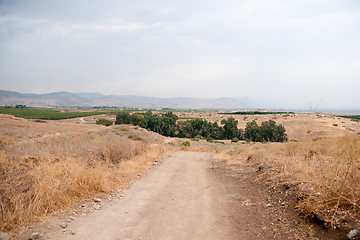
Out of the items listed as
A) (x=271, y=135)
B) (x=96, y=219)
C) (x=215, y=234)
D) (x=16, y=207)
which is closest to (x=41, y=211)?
(x=16, y=207)

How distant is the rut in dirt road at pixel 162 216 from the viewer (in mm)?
4090

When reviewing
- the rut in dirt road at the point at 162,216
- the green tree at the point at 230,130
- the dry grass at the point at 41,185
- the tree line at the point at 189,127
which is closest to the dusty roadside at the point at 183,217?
the rut in dirt road at the point at 162,216

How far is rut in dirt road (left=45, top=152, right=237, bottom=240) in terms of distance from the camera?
4.09 m

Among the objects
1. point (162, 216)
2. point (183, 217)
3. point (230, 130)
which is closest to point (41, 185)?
point (162, 216)

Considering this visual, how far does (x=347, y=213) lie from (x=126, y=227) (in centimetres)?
419

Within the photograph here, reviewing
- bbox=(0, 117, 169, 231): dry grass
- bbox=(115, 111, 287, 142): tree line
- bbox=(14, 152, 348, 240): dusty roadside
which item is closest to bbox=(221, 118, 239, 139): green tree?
bbox=(115, 111, 287, 142): tree line

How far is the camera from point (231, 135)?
72.8 metres

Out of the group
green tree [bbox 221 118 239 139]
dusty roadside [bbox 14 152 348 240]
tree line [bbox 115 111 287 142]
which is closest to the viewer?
dusty roadside [bbox 14 152 348 240]

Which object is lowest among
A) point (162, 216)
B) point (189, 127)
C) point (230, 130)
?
point (230, 130)

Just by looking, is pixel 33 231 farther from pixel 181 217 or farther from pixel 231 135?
pixel 231 135

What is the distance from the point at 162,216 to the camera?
4910 millimetres

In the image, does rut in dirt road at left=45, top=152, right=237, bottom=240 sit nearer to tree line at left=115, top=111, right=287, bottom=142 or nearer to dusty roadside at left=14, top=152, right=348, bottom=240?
dusty roadside at left=14, top=152, right=348, bottom=240

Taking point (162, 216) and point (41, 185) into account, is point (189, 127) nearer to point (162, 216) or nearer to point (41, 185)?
point (162, 216)

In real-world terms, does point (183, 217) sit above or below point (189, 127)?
above
